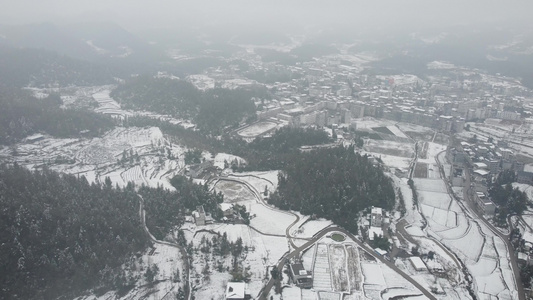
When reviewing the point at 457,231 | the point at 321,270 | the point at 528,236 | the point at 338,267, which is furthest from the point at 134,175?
the point at 528,236

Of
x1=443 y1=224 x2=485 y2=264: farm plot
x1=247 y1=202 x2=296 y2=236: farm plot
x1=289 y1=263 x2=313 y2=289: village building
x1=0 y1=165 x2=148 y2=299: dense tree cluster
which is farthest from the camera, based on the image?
x1=247 y1=202 x2=296 y2=236: farm plot

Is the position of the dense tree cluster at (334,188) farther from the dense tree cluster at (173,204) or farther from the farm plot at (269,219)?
the dense tree cluster at (173,204)

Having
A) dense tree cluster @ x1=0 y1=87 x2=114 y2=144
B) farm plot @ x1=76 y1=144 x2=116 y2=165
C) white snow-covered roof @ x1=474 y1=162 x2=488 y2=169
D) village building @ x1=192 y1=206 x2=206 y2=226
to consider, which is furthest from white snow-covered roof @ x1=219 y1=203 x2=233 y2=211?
dense tree cluster @ x1=0 y1=87 x2=114 y2=144

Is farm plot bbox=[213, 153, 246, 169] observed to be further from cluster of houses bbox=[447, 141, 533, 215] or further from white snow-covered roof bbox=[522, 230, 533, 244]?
white snow-covered roof bbox=[522, 230, 533, 244]

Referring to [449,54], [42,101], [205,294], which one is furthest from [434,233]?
A: [449,54]

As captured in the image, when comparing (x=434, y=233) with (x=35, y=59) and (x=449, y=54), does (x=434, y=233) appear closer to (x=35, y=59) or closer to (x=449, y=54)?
(x=35, y=59)

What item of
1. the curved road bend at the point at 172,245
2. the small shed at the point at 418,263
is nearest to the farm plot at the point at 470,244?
the small shed at the point at 418,263
